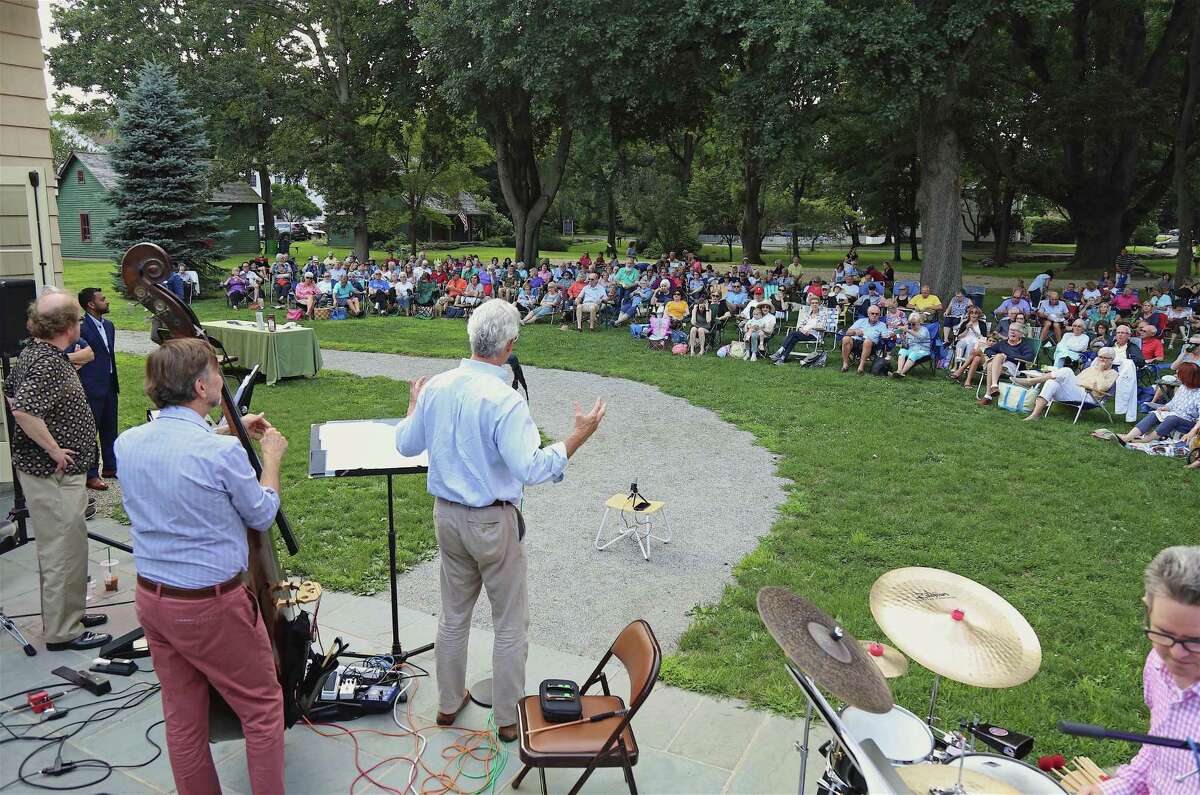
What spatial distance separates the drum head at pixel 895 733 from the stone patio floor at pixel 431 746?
0.56 metres

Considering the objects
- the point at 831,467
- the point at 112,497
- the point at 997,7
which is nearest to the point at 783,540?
the point at 831,467

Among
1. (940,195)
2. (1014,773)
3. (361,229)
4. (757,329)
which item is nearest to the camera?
(1014,773)

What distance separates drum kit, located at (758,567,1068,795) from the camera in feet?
8.02

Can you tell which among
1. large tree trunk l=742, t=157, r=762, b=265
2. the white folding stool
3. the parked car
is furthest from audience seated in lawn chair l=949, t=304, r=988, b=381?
the parked car

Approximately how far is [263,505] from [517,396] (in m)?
1.03

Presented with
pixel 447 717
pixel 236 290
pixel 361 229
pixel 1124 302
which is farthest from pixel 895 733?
pixel 361 229

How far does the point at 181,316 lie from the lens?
3.28 metres

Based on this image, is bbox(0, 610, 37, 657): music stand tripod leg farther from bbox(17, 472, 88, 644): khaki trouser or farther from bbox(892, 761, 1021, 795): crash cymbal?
bbox(892, 761, 1021, 795): crash cymbal

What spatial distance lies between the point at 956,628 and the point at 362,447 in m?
2.76

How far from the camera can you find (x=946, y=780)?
262 centimetres

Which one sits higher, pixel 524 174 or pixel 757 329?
pixel 524 174

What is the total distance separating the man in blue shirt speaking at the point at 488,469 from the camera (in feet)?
10.6

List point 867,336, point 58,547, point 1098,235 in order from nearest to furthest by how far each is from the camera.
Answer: point 58,547, point 867,336, point 1098,235

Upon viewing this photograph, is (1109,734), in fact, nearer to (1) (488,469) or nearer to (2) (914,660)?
(2) (914,660)
